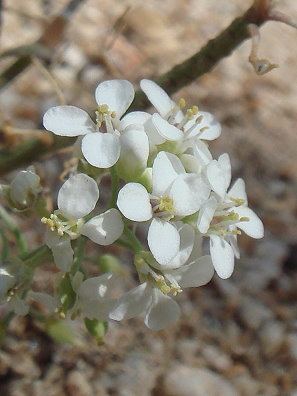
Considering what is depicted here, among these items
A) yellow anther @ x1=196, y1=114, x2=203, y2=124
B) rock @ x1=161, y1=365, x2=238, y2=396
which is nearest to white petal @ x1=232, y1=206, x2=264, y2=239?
yellow anther @ x1=196, y1=114, x2=203, y2=124

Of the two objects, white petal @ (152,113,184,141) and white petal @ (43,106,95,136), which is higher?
white petal @ (43,106,95,136)

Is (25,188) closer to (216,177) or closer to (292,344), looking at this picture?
(216,177)

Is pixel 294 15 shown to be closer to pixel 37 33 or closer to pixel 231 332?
pixel 37 33

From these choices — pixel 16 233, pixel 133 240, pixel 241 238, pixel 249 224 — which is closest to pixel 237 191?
pixel 249 224

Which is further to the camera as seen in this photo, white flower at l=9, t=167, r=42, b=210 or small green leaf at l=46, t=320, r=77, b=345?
small green leaf at l=46, t=320, r=77, b=345

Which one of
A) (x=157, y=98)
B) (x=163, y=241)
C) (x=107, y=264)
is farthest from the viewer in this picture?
(x=107, y=264)

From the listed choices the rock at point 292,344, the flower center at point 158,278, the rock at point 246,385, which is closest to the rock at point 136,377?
the rock at point 246,385

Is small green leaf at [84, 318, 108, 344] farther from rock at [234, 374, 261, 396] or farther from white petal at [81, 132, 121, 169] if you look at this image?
rock at [234, 374, 261, 396]
